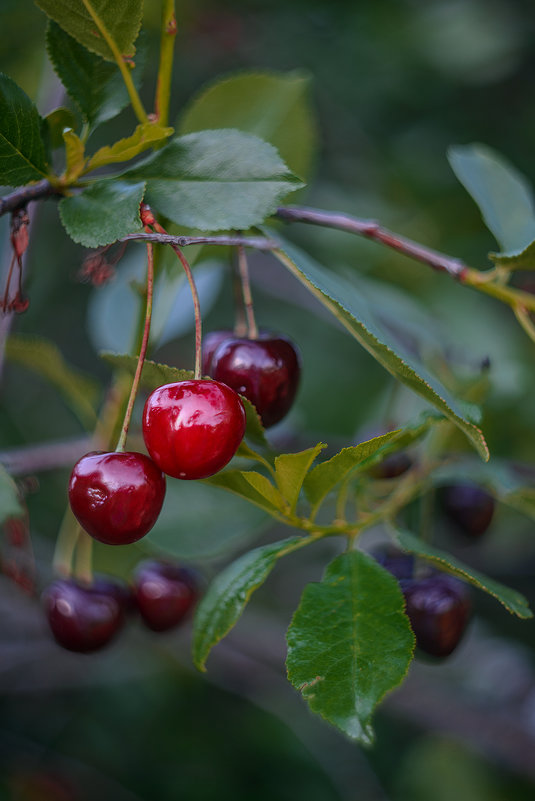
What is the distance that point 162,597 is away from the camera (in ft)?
3.83

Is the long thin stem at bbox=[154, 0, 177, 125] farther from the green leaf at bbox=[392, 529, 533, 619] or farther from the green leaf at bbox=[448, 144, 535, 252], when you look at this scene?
the green leaf at bbox=[392, 529, 533, 619]

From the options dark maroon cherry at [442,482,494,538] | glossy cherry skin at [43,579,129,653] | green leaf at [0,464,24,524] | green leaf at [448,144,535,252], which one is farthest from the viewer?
dark maroon cherry at [442,482,494,538]

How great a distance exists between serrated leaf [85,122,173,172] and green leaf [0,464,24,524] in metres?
0.35

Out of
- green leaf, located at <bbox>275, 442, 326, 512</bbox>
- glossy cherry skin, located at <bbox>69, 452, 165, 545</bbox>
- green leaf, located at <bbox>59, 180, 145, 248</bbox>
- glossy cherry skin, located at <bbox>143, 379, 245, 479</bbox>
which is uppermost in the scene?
green leaf, located at <bbox>59, 180, 145, 248</bbox>

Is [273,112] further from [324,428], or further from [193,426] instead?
[324,428]

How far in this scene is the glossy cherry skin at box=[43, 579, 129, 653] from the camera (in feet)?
3.43

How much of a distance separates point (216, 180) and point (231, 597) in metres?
0.45

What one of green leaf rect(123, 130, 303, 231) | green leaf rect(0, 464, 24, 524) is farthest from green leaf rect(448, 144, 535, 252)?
green leaf rect(0, 464, 24, 524)

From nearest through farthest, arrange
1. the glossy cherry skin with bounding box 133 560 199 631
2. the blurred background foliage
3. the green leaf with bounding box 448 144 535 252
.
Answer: the green leaf with bounding box 448 144 535 252 < the glossy cherry skin with bounding box 133 560 199 631 < the blurred background foliage

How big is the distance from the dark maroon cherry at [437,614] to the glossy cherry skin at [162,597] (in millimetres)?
381

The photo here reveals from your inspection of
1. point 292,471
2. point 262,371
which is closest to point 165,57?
point 262,371

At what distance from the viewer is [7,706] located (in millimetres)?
2623

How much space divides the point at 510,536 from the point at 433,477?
3.70 feet

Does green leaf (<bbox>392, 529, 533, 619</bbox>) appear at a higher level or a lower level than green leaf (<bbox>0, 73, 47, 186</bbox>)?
lower
